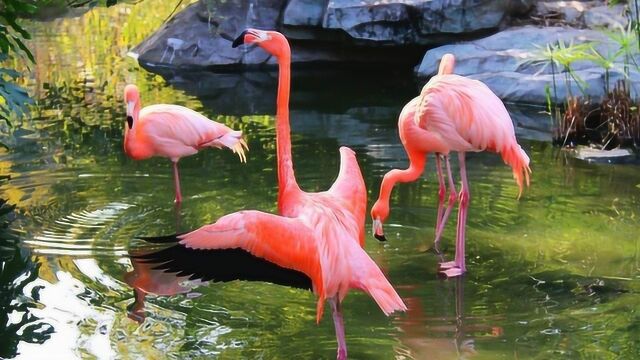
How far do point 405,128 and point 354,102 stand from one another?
4.59 m

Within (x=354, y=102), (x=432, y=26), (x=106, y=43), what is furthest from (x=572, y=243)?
(x=106, y=43)

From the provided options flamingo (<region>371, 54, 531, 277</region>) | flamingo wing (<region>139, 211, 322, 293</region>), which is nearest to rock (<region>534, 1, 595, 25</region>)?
flamingo (<region>371, 54, 531, 277</region>)

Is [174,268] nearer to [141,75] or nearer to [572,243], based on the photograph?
[572,243]

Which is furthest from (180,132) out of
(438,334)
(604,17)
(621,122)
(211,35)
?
(211,35)

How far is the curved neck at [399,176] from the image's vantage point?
4.35 meters

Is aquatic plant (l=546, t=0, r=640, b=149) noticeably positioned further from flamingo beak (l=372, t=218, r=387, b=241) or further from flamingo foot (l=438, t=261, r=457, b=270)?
flamingo beak (l=372, t=218, r=387, b=241)

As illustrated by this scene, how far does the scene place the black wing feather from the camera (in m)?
3.07

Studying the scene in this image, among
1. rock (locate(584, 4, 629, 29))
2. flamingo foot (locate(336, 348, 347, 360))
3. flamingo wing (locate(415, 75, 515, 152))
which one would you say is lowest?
flamingo foot (locate(336, 348, 347, 360))

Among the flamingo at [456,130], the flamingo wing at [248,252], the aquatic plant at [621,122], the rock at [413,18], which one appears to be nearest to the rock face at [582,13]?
the rock at [413,18]

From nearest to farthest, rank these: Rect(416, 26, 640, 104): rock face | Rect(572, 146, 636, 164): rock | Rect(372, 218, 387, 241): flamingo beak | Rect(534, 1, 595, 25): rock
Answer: Rect(372, 218, 387, 241): flamingo beak, Rect(572, 146, 636, 164): rock, Rect(416, 26, 640, 104): rock face, Rect(534, 1, 595, 25): rock

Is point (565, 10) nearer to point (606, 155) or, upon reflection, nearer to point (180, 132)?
point (606, 155)

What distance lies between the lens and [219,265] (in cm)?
315

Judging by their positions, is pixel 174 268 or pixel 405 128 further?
pixel 405 128

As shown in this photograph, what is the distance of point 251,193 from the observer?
5660 mm
